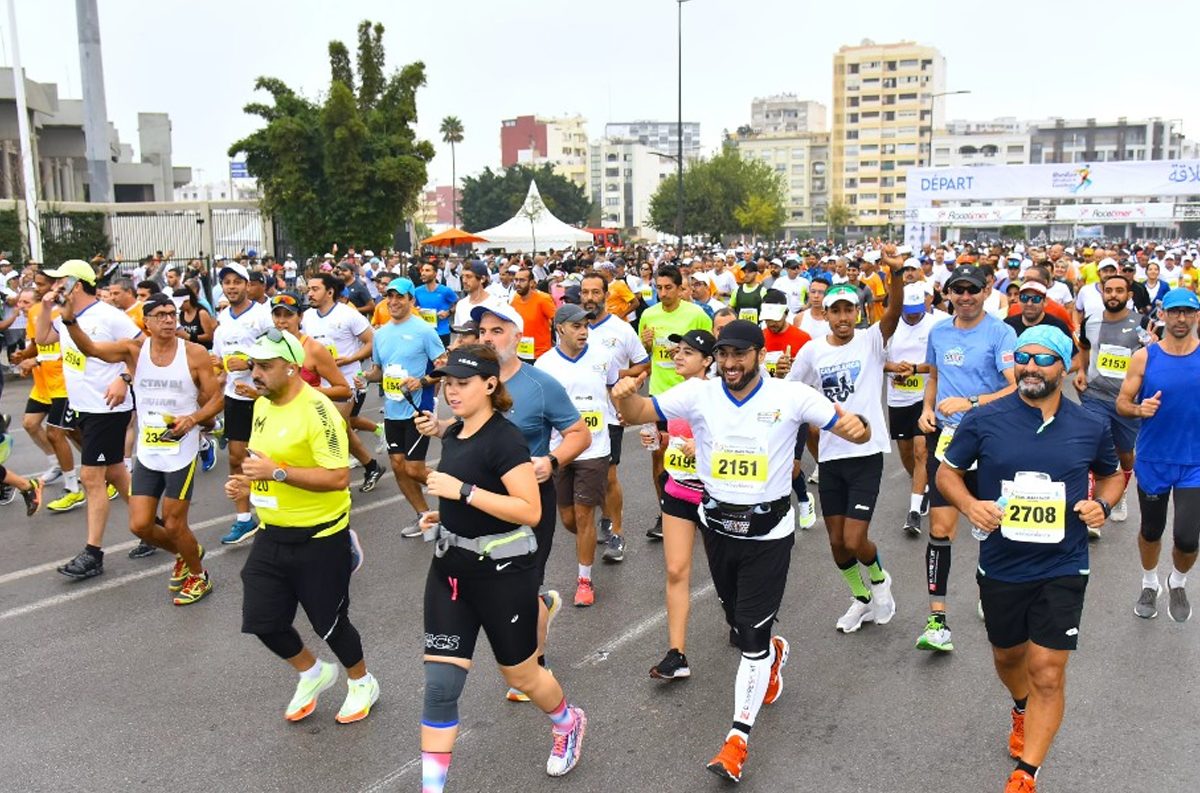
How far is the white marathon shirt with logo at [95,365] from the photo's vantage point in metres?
7.57

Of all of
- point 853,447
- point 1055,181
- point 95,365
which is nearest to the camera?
point 853,447

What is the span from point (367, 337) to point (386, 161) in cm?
2300

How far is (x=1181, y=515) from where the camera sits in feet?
20.0

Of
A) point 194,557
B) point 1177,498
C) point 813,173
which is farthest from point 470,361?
point 813,173

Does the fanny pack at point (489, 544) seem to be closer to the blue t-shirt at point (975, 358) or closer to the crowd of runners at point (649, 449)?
the crowd of runners at point (649, 449)

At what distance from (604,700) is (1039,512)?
2.35 metres

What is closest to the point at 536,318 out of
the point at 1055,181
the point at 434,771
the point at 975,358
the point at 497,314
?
the point at 975,358

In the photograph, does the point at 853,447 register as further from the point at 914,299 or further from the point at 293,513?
the point at 293,513

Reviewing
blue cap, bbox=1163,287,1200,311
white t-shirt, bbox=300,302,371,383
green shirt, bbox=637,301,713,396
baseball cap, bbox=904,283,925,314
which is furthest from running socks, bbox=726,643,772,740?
white t-shirt, bbox=300,302,371,383

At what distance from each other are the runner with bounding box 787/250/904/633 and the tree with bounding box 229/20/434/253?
2633cm

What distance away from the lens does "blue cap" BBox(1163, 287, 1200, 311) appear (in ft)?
19.9

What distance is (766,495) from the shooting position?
470 cm

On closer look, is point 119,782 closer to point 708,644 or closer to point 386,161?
point 708,644

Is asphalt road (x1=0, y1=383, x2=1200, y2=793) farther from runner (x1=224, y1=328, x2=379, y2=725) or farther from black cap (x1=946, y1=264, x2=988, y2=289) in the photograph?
black cap (x1=946, y1=264, x2=988, y2=289)
